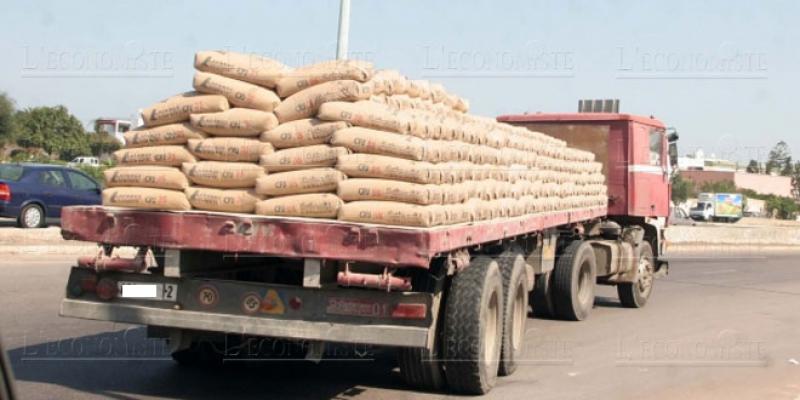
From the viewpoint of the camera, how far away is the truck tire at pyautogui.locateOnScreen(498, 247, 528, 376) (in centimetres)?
787

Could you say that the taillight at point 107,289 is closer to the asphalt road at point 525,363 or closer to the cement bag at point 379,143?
the asphalt road at point 525,363

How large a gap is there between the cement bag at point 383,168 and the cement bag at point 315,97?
1.48 feet

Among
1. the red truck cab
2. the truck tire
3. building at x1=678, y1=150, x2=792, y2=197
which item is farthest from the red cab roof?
building at x1=678, y1=150, x2=792, y2=197

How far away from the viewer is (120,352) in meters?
8.71

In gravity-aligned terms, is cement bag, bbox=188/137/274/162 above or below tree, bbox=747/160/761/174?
below

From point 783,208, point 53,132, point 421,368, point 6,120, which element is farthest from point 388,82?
point 783,208

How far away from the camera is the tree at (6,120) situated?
179 ft

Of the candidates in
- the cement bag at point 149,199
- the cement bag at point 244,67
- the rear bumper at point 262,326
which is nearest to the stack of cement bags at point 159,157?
the cement bag at point 149,199

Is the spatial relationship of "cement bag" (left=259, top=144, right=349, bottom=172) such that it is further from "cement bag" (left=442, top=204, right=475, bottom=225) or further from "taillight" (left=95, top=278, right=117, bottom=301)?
"taillight" (left=95, top=278, right=117, bottom=301)

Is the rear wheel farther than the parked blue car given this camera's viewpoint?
Yes

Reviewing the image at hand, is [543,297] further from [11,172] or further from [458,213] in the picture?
[11,172]

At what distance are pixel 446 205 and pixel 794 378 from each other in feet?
14.5

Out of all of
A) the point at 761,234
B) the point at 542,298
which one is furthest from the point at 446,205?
the point at 761,234

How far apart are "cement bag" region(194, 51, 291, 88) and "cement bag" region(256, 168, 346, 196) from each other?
2.58 feet
